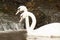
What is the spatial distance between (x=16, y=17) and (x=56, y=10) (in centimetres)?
75

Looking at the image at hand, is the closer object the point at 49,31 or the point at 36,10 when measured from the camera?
the point at 49,31

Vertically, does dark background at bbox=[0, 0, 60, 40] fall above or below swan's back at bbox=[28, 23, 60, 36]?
above

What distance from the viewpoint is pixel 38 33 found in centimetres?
286

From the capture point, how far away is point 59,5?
4.92 m

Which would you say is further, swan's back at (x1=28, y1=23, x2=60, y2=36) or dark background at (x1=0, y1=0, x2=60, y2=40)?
dark background at (x1=0, y1=0, x2=60, y2=40)

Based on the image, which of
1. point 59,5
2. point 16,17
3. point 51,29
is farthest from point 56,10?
point 51,29

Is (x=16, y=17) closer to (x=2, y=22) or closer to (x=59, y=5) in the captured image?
(x=2, y=22)

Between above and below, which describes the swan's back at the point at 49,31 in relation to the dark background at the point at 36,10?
below

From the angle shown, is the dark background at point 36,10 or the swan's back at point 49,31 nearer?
the swan's back at point 49,31

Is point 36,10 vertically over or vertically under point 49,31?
over

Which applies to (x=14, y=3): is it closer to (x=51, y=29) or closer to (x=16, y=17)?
(x=16, y=17)

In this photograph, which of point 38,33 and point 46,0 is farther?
point 46,0

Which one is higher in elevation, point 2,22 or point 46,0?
point 46,0

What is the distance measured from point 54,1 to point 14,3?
736mm
